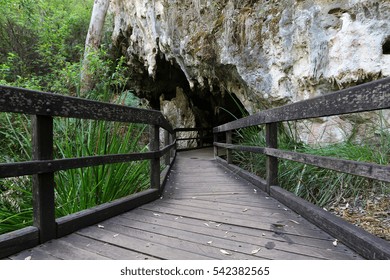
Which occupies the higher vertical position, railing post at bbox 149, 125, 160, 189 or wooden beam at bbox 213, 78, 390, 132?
wooden beam at bbox 213, 78, 390, 132

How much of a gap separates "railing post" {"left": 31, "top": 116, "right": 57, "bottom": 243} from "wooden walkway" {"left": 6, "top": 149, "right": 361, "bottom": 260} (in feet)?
0.34

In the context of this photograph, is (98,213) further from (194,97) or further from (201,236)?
(194,97)

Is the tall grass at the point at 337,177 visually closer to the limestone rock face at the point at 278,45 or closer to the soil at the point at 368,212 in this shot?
the soil at the point at 368,212

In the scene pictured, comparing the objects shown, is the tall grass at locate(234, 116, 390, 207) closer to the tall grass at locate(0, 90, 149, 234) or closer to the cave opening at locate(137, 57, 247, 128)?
the tall grass at locate(0, 90, 149, 234)

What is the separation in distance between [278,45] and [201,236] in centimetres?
395

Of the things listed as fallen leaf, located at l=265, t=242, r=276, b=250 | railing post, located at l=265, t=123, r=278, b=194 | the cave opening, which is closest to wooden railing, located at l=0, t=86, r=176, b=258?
fallen leaf, located at l=265, t=242, r=276, b=250

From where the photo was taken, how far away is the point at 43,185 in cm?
163

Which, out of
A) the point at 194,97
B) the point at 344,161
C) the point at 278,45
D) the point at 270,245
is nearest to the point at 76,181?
the point at 270,245

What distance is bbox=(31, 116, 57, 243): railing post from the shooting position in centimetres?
161

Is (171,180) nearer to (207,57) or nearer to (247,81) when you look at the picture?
(247,81)

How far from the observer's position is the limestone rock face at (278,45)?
3500 millimetres

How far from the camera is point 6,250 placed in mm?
1438

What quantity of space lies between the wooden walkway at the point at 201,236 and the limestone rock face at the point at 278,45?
2113 millimetres

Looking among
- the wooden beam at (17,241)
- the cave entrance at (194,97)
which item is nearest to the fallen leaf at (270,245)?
the wooden beam at (17,241)
